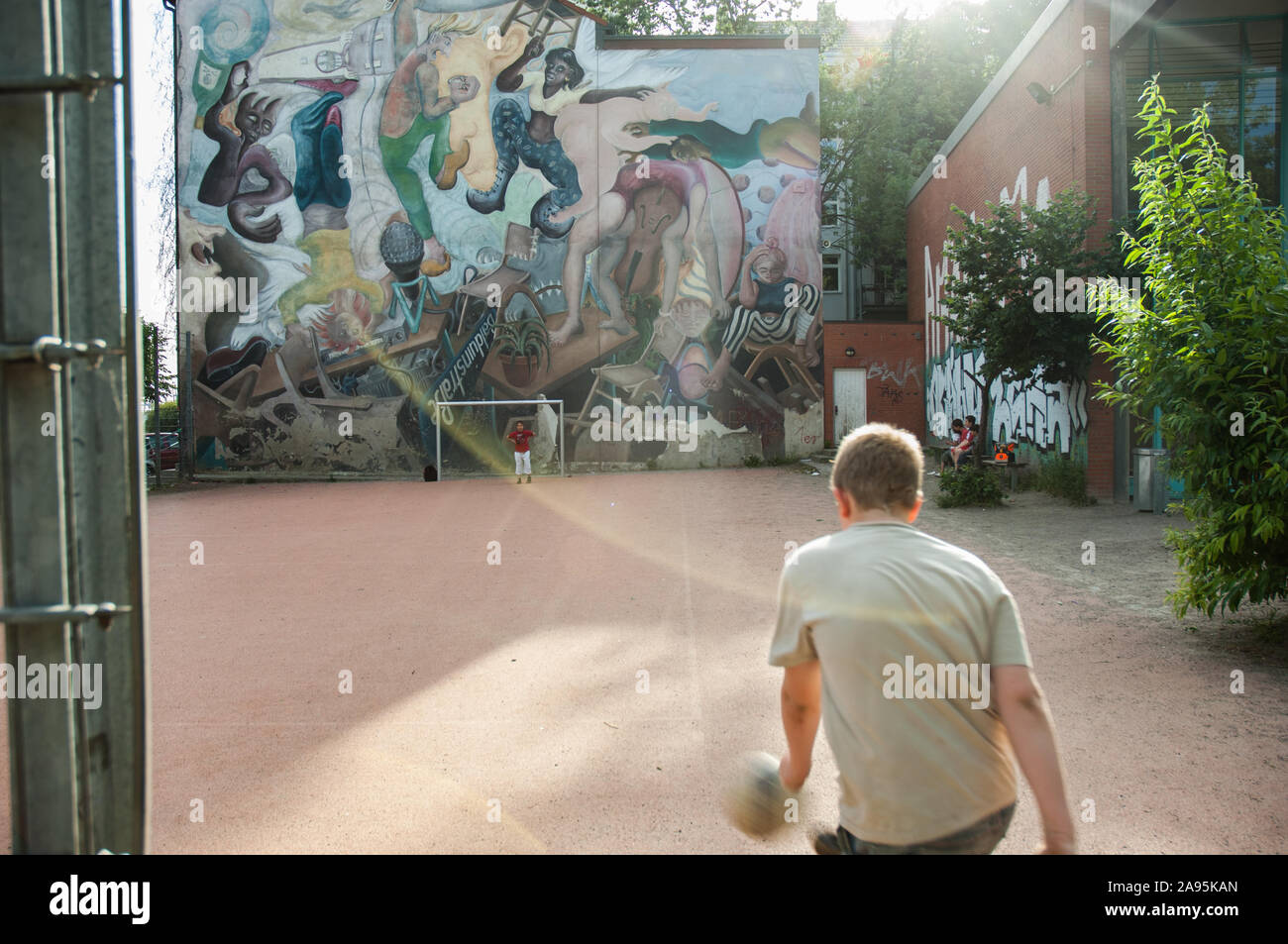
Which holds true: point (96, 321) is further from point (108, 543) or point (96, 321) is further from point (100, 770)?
point (100, 770)

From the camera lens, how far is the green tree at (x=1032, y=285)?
14367 mm

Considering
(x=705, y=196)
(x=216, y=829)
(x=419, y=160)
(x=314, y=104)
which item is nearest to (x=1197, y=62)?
(x=705, y=196)

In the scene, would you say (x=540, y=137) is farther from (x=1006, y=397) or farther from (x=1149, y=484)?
(x=1149, y=484)

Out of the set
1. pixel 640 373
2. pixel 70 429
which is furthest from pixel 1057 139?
pixel 70 429

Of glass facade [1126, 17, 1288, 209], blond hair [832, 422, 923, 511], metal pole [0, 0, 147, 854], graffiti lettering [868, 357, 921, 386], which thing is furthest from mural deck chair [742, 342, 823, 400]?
metal pole [0, 0, 147, 854]

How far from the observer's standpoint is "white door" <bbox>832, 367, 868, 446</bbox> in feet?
99.1

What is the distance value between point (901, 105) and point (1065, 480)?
23.9 meters

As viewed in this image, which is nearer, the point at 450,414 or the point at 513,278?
the point at 513,278

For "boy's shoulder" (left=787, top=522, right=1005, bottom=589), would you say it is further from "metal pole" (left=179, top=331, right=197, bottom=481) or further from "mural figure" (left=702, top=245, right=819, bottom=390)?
"metal pole" (left=179, top=331, right=197, bottom=481)

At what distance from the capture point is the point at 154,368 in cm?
2262

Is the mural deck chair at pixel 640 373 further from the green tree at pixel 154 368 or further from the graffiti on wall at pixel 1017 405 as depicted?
the green tree at pixel 154 368

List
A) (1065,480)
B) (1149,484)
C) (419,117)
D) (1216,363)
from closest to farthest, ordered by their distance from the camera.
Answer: (1216,363) < (1149,484) < (1065,480) < (419,117)

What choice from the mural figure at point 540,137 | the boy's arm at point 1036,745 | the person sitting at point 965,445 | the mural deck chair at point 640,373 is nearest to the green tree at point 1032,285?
the person sitting at point 965,445

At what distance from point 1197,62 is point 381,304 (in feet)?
61.4
